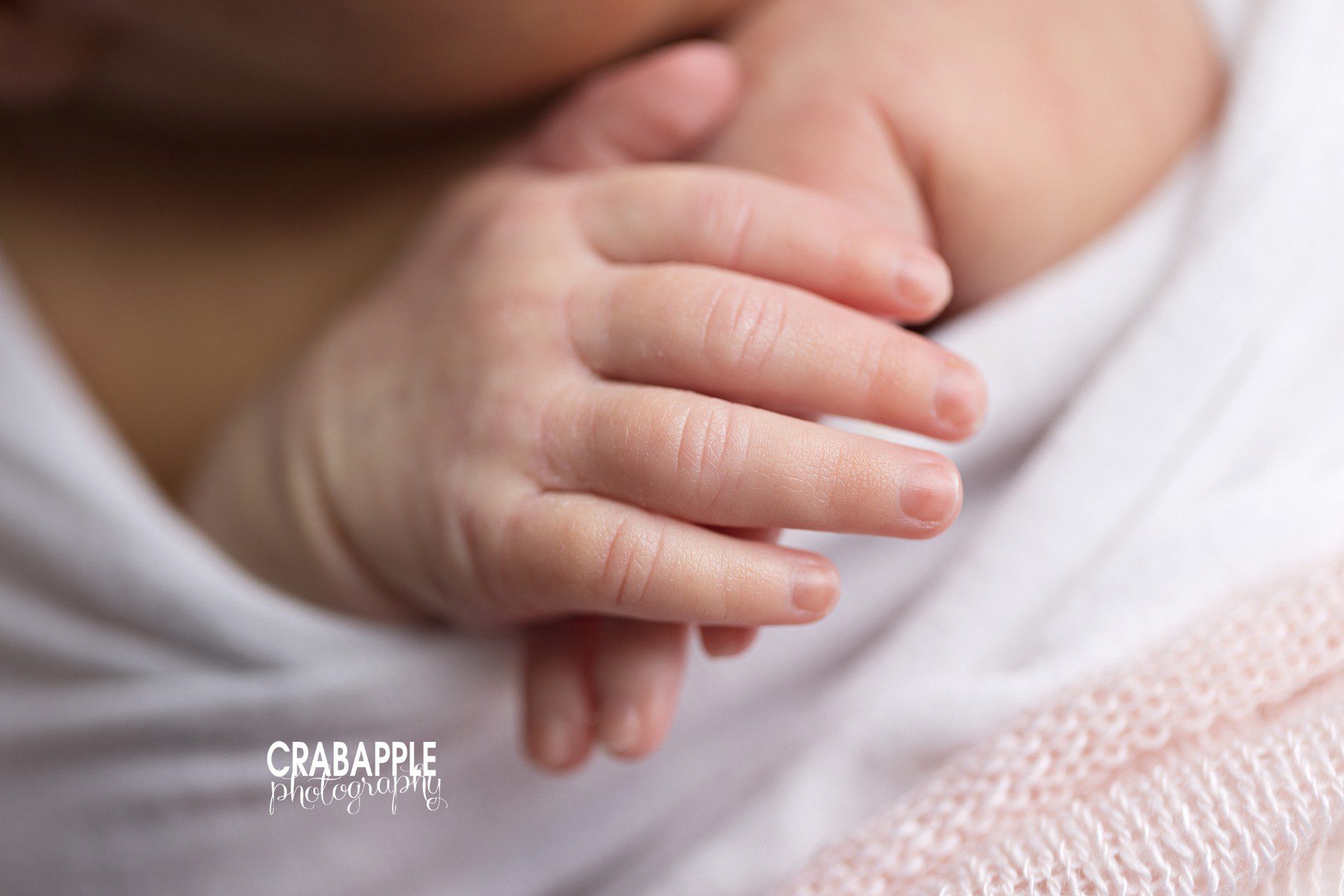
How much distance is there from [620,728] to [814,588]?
0.43ft

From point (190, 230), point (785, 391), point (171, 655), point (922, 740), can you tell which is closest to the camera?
point (785, 391)

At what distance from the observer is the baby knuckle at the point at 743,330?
443 millimetres

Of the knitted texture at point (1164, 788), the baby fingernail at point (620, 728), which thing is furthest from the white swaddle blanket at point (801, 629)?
the baby fingernail at point (620, 728)

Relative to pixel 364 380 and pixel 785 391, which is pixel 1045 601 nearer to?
pixel 785 391

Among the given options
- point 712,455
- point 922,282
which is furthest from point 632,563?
point 922,282

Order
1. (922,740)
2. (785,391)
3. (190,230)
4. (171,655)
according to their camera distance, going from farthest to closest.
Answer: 1. (190,230)
2. (171,655)
3. (922,740)
4. (785,391)

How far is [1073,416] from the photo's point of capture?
59 cm

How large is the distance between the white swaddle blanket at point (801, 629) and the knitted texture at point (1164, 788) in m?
0.03

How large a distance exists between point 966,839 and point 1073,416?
0.24 meters

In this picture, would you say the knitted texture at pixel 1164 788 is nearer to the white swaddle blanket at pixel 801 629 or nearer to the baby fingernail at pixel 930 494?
the white swaddle blanket at pixel 801 629

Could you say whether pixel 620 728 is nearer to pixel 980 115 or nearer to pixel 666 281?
pixel 666 281

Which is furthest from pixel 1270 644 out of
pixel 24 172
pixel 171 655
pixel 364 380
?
pixel 24 172

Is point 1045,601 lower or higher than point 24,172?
lower

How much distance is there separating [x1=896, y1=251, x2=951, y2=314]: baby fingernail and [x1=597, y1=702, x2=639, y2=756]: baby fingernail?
0.22 meters
